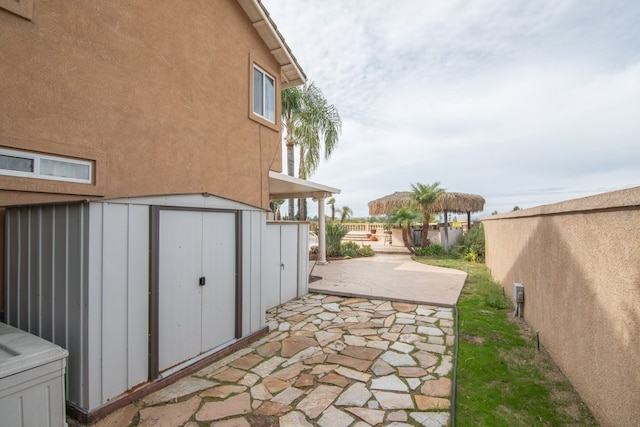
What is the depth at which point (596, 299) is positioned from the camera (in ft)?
10.3

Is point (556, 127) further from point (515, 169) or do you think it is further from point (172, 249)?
point (172, 249)

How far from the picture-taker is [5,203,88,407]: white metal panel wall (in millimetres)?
3297

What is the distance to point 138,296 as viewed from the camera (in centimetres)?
378

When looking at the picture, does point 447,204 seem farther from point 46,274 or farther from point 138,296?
point 46,274

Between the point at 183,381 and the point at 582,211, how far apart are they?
540 centimetres

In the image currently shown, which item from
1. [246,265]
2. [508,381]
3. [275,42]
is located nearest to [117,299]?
[246,265]

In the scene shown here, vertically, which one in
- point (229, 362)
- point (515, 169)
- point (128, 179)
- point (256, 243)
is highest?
point (515, 169)

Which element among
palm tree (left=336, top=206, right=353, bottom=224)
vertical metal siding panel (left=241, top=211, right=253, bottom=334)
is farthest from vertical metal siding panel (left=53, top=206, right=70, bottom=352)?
palm tree (left=336, top=206, right=353, bottom=224)

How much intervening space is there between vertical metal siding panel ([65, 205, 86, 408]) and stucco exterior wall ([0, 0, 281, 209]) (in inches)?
43.4

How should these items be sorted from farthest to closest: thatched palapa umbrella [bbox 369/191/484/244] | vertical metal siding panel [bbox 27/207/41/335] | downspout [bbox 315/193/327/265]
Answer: thatched palapa umbrella [bbox 369/191/484/244], downspout [bbox 315/193/327/265], vertical metal siding panel [bbox 27/207/41/335]

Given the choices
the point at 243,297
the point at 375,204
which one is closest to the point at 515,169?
the point at 375,204

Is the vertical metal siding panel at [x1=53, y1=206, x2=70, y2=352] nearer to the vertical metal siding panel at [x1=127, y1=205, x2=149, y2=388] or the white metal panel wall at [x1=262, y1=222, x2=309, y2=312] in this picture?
the vertical metal siding panel at [x1=127, y1=205, x2=149, y2=388]

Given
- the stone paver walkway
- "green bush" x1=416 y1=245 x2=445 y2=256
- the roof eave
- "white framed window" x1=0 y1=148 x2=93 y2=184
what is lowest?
the stone paver walkway

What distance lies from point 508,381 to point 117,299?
4.94 m
